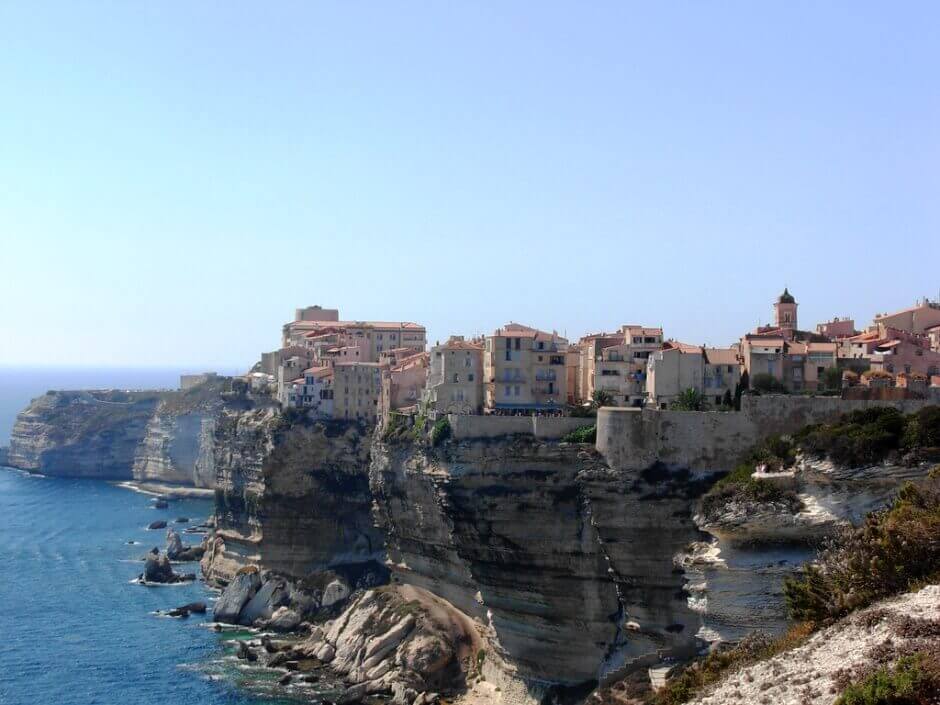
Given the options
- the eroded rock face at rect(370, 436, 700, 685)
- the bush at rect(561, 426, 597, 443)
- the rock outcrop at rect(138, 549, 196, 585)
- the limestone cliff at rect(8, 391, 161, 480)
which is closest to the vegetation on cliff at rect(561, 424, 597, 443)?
the bush at rect(561, 426, 597, 443)

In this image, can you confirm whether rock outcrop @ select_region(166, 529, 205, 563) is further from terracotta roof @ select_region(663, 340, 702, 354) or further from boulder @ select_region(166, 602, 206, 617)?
terracotta roof @ select_region(663, 340, 702, 354)

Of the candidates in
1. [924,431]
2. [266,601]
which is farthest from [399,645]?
[924,431]

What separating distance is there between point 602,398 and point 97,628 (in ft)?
89.4

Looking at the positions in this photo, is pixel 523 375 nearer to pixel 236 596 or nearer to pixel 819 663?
pixel 236 596

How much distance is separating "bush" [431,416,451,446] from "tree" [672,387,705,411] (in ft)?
29.1

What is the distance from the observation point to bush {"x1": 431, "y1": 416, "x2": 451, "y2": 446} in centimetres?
5162

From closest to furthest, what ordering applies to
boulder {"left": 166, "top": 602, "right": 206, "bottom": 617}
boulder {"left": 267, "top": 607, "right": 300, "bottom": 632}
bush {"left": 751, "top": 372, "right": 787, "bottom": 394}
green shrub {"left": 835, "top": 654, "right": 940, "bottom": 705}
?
green shrub {"left": 835, "top": 654, "right": 940, "bottom": 705}, bush {"left": 751, "top": 372, "right": 787, "bottom": 394}, boulder {"left": 267, "top": 607, "right": 300, "bottom": 632}, boulder {"left": 166, "top": 602, "right": 206, "bottom": 617}

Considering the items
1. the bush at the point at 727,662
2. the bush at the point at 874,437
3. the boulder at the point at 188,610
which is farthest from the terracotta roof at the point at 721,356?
the boulder at the point at 188,610

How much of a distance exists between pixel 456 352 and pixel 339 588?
15.7 m

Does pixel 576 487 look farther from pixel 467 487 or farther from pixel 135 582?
pixel 135 582

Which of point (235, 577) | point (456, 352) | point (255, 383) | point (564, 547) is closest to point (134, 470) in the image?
point (255, 383)

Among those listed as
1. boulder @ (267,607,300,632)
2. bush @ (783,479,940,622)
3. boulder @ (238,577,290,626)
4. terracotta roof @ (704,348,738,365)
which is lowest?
boulder @ (267,607,300,632)

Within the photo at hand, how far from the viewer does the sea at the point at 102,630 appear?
52.9m

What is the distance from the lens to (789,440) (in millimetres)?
44281
